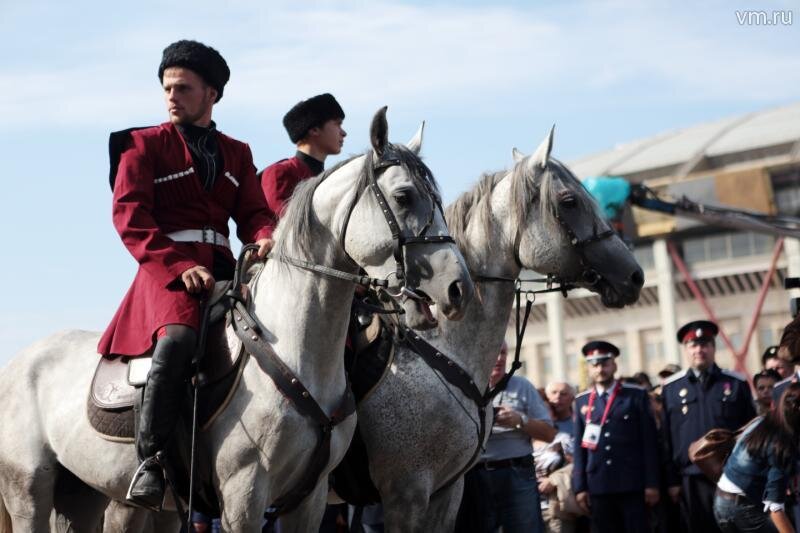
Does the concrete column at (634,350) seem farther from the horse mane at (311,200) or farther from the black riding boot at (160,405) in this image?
the black riding boot at (160,405)

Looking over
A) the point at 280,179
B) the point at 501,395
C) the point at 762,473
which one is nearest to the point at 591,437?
the point at 501,395

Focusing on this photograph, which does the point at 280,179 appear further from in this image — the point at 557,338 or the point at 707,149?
the point at 707,149

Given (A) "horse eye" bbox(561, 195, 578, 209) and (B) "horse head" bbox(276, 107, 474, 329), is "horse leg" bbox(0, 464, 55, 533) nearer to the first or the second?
(B) "horse head" bbox(276, 107, 474, 329)

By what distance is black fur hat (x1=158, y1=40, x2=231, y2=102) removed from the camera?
23.8ft

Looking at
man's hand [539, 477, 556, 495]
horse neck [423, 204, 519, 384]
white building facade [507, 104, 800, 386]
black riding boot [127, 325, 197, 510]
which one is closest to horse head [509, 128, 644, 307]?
horse neck [423, 204, 519, 384]

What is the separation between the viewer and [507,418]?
978 cm

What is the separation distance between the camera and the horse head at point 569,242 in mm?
8445

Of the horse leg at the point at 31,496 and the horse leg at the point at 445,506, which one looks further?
the horse leg at the point at 445,506

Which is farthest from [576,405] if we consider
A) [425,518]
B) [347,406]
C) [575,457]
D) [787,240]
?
[787,240]

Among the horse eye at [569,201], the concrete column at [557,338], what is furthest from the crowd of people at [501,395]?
the concrete column at [557,338]

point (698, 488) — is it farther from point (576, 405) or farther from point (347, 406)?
point (347, 406)

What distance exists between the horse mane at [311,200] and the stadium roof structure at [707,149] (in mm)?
53519

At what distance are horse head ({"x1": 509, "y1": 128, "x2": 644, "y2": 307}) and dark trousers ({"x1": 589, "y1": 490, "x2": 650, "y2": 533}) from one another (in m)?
3.51

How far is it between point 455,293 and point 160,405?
1624mm
